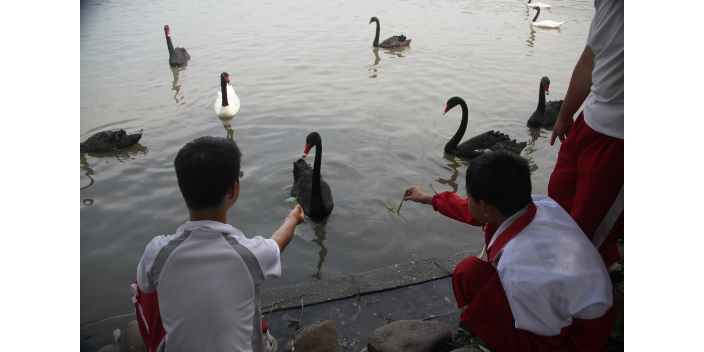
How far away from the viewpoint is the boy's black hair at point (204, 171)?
1646 mm

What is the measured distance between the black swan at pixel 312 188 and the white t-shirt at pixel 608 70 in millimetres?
2640

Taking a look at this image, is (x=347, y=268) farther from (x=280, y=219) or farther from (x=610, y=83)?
(x=610, y=83)

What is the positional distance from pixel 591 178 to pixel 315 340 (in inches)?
64.1

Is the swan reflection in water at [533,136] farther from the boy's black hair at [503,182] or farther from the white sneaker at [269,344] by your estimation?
the white sneaker at [269,344]

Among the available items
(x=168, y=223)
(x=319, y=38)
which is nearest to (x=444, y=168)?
(x=168, y=223)

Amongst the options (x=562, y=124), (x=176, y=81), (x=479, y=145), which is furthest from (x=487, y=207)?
(x=176, y=81)

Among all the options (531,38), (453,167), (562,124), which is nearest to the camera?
(562,124)

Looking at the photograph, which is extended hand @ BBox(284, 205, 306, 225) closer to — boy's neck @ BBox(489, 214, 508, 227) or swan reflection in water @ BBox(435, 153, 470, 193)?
boy's neck @ BBox(489, 214, 508, 227)

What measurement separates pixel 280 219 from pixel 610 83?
3188 mm

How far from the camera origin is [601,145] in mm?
2084

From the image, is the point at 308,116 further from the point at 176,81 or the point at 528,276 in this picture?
the point at 528,276

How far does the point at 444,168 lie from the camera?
5.60 m

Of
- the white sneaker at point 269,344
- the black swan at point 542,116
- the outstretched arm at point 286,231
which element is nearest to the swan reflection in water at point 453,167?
the black swan at point 542,116
